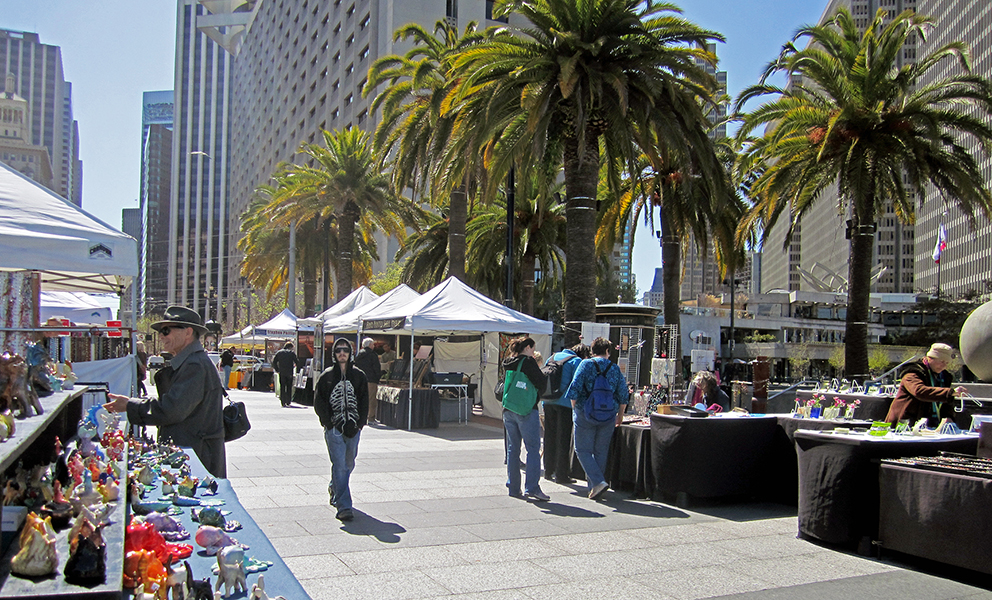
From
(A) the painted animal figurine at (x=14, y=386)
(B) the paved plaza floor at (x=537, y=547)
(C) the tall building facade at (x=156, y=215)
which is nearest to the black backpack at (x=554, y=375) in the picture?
(B) the paved plaza floor at (x=537, y=547)

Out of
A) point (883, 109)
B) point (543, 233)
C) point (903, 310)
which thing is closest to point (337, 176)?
point (543, 233)

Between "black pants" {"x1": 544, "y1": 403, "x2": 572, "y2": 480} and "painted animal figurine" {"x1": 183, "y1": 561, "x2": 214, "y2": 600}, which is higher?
"painted animal figurine" {"x1": 183, "y1": 561, "x2": 214, "y2": 600}

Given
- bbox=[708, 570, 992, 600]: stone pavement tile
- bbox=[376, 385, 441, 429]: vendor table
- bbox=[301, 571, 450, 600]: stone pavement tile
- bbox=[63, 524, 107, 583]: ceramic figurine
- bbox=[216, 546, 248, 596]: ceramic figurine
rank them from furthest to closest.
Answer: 1. bbox=[376, 385, 441, 429]: vendor table
2. bbox=[708, 570, 992, 600]: stone pavement tile
3. bbox=[301, 571, 450, 600]: stone pavement tile
4. bbox=[216, 546, 248, 596]: ceramic figurine
5. bbox=[63, 524, 107, 583]: ceramic figurine

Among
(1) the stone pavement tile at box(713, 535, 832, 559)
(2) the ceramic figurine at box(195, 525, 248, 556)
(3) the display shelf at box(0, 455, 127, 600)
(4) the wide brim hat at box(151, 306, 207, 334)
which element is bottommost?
(1) the stone pavement tile at box(713, 535, 832, 559)

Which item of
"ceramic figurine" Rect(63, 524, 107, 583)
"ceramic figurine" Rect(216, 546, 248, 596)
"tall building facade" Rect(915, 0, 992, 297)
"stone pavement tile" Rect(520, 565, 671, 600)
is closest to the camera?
"ceramic figurine" Rect(63, 524, 107, 583)

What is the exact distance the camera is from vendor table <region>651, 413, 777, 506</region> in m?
8.42

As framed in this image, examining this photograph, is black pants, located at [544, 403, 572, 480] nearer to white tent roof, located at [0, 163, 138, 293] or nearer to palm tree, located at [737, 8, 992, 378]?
white tent roof, located at [0, 163, 138, 293]

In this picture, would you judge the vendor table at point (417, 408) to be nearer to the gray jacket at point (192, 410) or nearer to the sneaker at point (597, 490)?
the sneaker at point (597, 490)

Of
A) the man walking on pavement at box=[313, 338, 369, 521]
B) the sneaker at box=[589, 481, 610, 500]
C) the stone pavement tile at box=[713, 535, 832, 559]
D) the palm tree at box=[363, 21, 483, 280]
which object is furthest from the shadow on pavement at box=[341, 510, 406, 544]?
the palm tree at box=[363, 21, 483, 280]

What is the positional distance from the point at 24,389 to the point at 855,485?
6.23 m

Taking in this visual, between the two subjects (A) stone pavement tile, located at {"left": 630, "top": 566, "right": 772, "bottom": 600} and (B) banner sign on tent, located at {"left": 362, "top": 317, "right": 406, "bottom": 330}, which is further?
(B) banner sign on tent, located at {"left": 362, "top": 317, "right": 406, "bottom": 330}

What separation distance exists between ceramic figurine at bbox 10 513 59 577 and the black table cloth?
5.91 metres

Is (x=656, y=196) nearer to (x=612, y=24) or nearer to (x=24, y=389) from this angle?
(x=612, y=24)

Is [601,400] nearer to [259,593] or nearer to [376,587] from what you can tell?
[376,587]
